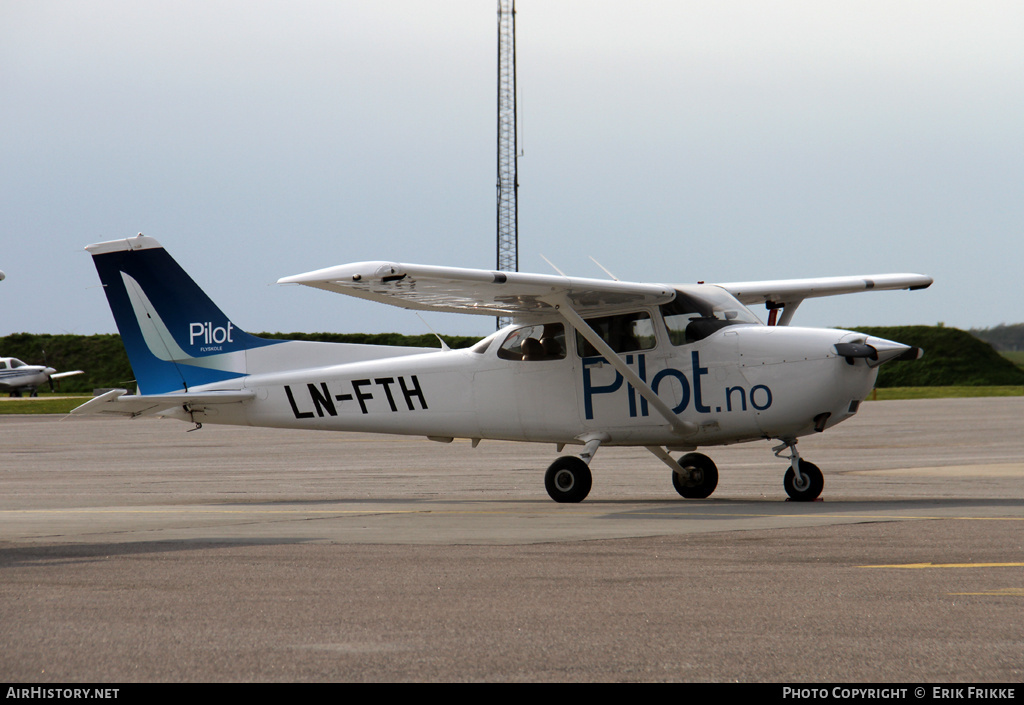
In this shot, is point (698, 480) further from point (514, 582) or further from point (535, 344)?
point (514, 582)

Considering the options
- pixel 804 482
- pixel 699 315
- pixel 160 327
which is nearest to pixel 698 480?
pixel 804 482

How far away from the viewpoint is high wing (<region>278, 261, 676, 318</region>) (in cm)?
1029

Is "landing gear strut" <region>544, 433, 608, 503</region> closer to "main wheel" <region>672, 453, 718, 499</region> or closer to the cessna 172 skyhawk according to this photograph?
the cessna 172 skyhawk

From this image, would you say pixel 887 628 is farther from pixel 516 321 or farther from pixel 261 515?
pixel 516 321

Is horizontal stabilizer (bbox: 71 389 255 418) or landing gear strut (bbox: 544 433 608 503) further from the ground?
horizontal stabilizer (bbox: 71 389 255 418)

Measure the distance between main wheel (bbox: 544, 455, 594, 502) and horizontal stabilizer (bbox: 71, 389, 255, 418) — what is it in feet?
14.0

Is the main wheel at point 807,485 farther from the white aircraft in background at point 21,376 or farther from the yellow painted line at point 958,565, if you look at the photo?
the white aircraft in background at point 21,376

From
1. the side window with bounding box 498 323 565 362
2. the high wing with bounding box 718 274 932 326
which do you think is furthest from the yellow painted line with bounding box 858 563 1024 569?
the high wing with bounding box 718 274 932 326

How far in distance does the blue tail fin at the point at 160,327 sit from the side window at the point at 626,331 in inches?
182

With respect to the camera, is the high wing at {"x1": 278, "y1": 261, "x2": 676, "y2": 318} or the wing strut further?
the wing strut

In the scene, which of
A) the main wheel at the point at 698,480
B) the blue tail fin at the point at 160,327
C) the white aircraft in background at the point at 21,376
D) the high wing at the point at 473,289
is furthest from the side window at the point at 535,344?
the white aircraft in background at the point at 21,376

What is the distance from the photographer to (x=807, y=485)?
39.0 feet

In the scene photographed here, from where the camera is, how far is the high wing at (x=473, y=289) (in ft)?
33.8

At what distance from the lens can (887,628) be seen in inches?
198
